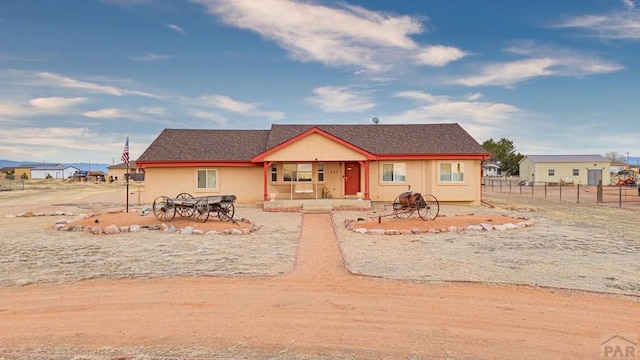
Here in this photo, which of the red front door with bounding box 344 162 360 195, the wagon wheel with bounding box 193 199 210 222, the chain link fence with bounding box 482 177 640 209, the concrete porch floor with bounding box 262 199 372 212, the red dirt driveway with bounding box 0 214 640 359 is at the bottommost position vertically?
the red dirt driveway with bounding box 0 214 640 359

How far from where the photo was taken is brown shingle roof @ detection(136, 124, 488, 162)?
2620 cm

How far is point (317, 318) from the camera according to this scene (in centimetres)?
646

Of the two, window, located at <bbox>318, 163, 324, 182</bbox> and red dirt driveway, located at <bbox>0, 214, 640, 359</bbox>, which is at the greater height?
window, located at <bbox>318, 163, 324, 182</bbox>

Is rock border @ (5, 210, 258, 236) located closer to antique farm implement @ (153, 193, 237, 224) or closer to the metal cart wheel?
antique farm implement @ (153, 193, 237, 224)

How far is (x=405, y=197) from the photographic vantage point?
56.9ft

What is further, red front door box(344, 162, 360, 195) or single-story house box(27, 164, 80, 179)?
single-story house box(27, 164, 80, 179)

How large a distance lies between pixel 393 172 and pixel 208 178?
39.0 feet

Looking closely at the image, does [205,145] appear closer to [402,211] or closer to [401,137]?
[401,137]

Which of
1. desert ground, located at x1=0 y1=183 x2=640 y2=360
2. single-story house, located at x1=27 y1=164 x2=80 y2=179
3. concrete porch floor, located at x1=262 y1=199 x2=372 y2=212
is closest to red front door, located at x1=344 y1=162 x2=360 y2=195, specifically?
concrete porch floor, located at x1=262 y1=199 x2=372 y2=212

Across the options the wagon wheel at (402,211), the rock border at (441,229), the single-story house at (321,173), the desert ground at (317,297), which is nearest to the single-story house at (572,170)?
the single-story house at (321,173)

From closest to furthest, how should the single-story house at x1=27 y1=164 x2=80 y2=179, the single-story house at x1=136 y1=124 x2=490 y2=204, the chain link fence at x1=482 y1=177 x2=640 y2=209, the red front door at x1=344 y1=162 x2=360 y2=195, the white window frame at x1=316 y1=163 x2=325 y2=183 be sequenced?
the single-story house at x1=136 y1=124 x2=490 y2=204 → the white window frame at x1=316 y1=163 x2=325 y2=183 → the red front door at x1=344 y1=162 x2=360 y2=195 → the chain link fence at x1=482 y1=177 x2=640 y2=209 → the single-story house at x1=27 y1=164 x2=80 y2=179

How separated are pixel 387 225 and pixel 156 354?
1171cm

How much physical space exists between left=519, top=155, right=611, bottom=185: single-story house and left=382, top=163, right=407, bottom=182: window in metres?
41.3

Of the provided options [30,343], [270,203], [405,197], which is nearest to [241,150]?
[270,203]
